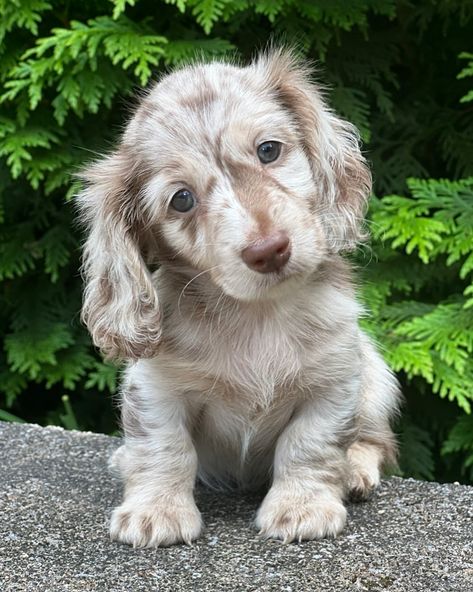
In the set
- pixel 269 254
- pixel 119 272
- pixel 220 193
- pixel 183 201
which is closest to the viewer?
pixel 269 254

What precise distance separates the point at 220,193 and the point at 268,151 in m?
0.23

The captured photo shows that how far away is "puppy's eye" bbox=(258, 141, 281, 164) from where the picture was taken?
121 inches

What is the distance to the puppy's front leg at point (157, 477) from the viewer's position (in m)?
3.14

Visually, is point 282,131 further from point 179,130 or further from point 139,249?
point 139,249

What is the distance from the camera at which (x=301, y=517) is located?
10.3 feet

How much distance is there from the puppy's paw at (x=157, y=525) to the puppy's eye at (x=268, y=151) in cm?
107

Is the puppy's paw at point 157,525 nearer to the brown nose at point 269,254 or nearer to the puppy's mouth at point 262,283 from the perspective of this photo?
the puppy's mouth at point 262,283

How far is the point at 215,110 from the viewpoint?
304 centimetres

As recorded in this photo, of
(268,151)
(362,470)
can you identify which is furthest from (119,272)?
(362,470)

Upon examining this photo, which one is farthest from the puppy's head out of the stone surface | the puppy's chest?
the stone surface

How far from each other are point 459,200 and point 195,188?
196cm

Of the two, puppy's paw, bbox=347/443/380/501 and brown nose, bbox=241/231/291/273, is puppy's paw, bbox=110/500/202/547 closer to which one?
puppy's paw, bbox=347/443/380/501

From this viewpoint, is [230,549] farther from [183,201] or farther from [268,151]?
[268,151]

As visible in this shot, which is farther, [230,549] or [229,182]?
[230,549]
